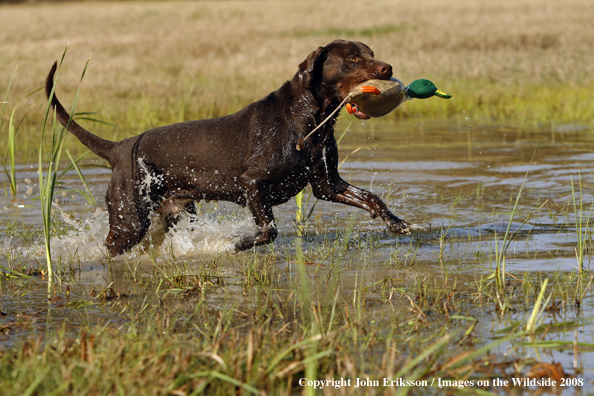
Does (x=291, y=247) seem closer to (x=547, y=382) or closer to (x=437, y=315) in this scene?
(x=437, y=315)

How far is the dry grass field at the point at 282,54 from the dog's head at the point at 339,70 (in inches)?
180

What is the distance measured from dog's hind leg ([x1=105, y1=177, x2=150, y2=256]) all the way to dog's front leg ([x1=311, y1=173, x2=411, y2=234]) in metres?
1.23

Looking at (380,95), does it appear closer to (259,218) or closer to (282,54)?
(259,218)

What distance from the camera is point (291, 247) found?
4.88 metres

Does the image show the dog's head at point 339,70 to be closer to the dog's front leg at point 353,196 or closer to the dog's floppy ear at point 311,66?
the dog's floppy ear at point 311,66

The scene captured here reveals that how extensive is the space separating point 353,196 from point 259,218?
0.71 meters

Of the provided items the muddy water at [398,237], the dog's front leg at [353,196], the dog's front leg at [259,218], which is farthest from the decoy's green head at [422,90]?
the dog's front leg at [259,218]

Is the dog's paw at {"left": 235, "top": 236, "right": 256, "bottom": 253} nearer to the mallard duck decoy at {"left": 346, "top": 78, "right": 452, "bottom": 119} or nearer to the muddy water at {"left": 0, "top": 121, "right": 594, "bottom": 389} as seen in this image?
the muddy water at {"left": 0, "top": 121, "right": 594, "bottom": 389}

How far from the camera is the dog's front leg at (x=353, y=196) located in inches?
191

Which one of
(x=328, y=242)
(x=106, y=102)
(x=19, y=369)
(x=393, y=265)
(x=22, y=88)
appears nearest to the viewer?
(x=19, y=369)

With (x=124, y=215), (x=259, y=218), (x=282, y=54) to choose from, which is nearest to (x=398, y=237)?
(x=259, y=218)

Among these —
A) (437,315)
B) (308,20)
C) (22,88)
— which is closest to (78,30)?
(308,20)

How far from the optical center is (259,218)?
4.70 m

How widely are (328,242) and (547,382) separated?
2.47m
